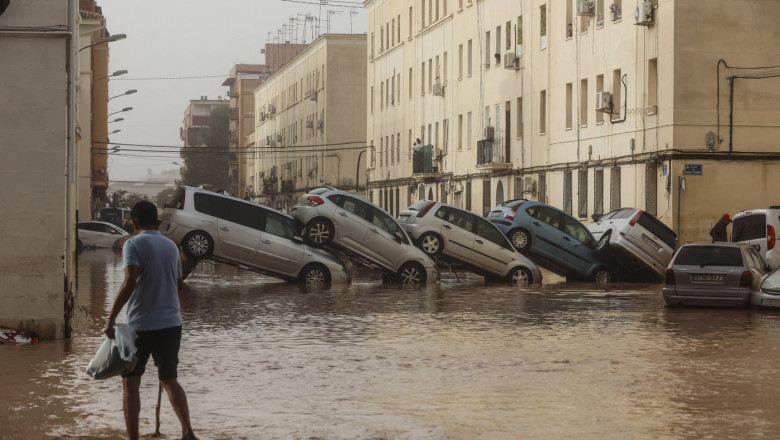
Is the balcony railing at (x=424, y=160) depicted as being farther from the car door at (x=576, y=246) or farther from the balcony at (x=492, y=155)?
the car door at (x=576, y=246)

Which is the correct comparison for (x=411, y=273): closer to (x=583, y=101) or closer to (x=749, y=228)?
(x=749, y=228)

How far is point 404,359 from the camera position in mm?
14875

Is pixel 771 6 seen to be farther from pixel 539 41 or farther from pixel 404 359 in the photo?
pixel 404 359

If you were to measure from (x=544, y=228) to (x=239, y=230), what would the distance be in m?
8.57

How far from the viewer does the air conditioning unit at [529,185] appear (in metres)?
50.8

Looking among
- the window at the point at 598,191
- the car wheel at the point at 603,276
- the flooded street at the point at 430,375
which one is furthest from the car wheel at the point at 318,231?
the window at the point at 598,191

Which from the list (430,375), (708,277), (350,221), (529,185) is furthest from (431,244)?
(529,185)

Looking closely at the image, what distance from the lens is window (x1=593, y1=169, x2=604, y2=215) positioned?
44.4 m

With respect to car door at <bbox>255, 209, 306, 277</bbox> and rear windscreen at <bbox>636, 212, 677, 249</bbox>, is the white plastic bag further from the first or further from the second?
rear windscreen at <bbox>636, 212, 677, 249</bbox>

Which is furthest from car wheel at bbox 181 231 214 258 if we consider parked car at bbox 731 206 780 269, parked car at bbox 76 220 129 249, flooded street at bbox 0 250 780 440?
parked car at bbox 76 220 129 249

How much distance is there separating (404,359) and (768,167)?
27.3 metres

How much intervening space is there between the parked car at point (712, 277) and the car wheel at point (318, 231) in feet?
28.7

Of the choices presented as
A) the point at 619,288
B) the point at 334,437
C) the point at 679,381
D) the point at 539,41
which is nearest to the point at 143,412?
the point at 334,437

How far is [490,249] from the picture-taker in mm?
31750
